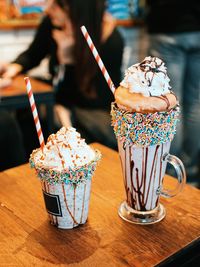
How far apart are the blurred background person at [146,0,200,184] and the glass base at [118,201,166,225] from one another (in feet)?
5.52

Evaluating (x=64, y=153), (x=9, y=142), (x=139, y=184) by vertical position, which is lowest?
(x=9, y=142)

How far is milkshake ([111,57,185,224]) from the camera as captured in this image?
891 mm

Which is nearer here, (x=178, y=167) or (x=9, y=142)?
(x=178, y=167)

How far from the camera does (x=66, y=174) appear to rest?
876 mm

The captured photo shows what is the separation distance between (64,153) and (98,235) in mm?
211

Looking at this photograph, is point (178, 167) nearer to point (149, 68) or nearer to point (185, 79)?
point (149, 68)

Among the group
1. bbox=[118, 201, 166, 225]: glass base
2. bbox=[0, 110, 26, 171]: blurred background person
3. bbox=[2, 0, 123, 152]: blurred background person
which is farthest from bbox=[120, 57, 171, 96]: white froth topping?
bbox=[2, 0, 123, 152]: blurred background person

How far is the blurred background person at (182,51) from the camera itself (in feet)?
8.87

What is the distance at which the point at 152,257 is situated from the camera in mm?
849

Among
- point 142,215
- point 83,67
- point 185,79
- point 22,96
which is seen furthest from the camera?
point 185,79

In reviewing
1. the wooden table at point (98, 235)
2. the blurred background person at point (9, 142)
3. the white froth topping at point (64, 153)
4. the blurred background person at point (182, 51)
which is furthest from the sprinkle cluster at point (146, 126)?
the blurred background person at point (182, 51)

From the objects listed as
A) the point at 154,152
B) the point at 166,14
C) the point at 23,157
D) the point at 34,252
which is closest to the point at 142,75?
the point at 154,152

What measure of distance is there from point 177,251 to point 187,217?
146mm

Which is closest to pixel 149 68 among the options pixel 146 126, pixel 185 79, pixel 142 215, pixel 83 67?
pixel 146 126
